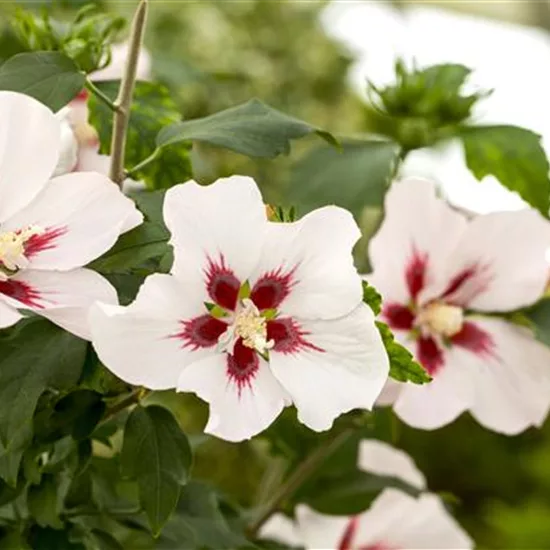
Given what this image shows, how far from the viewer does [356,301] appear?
45cm

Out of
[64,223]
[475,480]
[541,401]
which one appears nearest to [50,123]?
[64,223]

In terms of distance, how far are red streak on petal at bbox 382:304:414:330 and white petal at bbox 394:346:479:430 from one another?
27 mm

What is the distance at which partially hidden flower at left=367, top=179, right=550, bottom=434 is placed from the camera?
1.95 feet

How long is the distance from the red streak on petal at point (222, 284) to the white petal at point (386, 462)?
0.28 meters

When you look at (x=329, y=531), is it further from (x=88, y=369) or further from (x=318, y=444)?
(x=88, y=369)

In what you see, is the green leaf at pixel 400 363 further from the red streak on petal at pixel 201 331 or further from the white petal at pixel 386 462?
the white petal at pixel 386 462

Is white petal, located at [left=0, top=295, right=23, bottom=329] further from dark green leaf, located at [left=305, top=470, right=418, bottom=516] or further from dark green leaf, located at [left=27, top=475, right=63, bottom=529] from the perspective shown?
dark green leaf, located at [left=305, top=470, right=418, bottom=516]

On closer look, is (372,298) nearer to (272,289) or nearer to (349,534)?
(272,289)

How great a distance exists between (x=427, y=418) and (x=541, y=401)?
7 cm

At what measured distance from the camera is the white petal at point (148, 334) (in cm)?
43

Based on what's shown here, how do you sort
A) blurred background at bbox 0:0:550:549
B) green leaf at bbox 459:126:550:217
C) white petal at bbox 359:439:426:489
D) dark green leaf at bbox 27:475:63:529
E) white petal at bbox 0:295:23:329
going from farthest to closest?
blurred background at bbox 0:0:550:549
white petal at bbox 359:439:426:489
green leaf at bbox 459:126:550:217
dark green leaf at bbox 27:475:63:529
white petal at bbox 0:295:23:329

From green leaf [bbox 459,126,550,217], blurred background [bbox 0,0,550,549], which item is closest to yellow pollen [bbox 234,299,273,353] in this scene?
green leaf [bbox 459,126,550,217]

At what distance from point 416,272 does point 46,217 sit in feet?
0.66

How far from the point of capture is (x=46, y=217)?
1.56 ft
